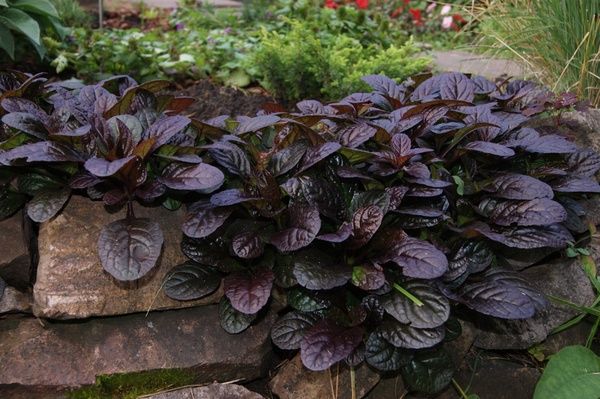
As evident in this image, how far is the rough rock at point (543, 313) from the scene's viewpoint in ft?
6.36

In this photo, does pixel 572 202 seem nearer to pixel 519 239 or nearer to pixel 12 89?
pixel 519 239

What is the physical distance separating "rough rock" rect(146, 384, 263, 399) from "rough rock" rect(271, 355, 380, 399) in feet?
0.30

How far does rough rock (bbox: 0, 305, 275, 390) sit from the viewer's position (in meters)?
1.69

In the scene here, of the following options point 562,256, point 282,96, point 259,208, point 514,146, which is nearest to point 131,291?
point 259,208

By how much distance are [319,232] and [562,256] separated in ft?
3.12

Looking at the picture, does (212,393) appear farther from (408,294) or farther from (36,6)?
(36,6)

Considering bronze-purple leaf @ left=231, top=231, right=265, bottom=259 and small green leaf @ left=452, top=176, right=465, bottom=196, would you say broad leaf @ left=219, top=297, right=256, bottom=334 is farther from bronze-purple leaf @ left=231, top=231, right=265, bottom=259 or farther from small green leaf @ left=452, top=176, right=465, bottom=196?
small green leaf @ left=452, top=176, right=465, bottom=196

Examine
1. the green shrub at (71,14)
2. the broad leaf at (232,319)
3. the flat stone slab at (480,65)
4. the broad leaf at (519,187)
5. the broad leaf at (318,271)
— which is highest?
the broad leaf at (519,187)

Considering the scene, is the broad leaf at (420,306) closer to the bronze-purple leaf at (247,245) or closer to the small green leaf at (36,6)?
the bronze-purple leaf at (247,245)

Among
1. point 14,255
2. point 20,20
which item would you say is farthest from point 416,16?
point 14,255

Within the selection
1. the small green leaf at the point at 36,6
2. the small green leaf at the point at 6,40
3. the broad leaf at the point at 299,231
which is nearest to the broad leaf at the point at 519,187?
the broad leaf at the point at 299,231

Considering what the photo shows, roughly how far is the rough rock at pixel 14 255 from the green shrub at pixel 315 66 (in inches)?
70.9

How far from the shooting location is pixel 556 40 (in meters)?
3.11

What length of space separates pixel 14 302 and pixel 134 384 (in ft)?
1.46
